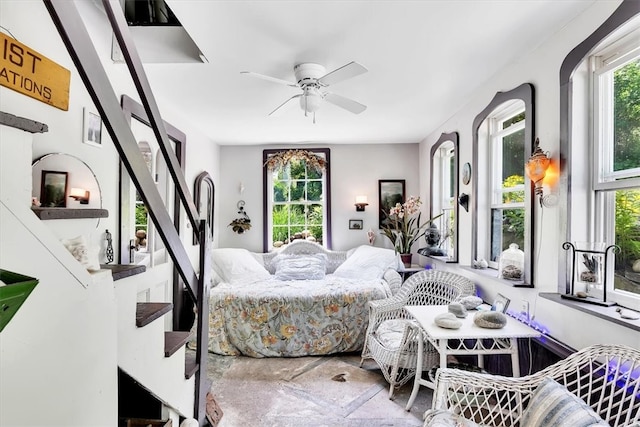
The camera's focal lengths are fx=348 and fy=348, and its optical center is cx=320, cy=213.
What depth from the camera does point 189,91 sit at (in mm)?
2955

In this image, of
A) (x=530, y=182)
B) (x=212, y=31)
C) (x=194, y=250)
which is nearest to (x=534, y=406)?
(x=530, y=182)

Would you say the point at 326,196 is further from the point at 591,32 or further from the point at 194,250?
the point at 591,32

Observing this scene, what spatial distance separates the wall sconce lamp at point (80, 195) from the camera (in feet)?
6.46

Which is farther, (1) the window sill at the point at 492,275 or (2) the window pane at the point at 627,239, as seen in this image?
(1) the window sill at the point at 492,275

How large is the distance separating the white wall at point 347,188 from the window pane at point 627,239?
3369mm

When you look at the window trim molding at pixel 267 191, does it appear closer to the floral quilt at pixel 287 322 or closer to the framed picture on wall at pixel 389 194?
the framed picture on wall at pixel 389 194

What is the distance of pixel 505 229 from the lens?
283 centimetres

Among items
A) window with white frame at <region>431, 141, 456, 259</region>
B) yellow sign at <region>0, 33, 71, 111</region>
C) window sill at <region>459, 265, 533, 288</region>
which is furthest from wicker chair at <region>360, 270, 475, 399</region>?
yellow sign at <region>0, 33, 71, 111</region>

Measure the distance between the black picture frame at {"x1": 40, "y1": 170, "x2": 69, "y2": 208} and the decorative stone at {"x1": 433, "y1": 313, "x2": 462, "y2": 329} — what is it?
2.26 m

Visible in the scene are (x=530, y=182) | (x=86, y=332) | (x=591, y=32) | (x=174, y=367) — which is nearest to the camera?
(x=86, y=332)

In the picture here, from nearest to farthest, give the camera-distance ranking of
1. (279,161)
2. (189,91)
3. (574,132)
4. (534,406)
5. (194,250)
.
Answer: (534,406) < (574,132) < (189,91) < (194,250) < (279,161)

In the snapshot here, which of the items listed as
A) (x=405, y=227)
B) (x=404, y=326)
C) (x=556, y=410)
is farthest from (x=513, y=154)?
(x=405, y=227)

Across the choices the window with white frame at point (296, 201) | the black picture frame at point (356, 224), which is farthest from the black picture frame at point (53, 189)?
the black picture frame at point (356, 224)

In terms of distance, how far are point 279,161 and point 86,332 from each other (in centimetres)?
433
